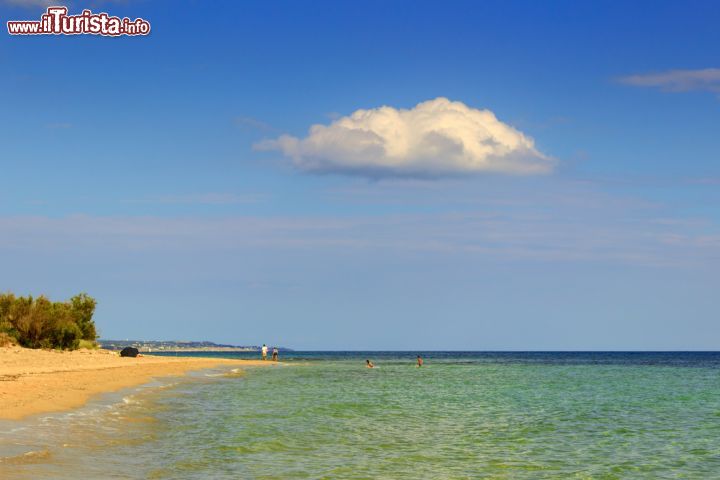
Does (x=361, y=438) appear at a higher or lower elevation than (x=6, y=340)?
lower

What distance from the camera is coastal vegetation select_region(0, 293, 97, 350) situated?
252 feet

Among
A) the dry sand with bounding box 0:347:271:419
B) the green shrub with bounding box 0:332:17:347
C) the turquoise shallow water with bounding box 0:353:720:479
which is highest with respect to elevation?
the green shrub with bounding box 0:332:17:347

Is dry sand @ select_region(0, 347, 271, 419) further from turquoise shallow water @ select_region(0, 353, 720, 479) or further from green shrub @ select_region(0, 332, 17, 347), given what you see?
green shrub @ select_region(0, 332, 17, 347)

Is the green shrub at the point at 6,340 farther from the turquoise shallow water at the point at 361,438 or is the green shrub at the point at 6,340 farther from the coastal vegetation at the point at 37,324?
the turquoise shallow water at the point at 361,438

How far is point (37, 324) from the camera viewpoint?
7706cm

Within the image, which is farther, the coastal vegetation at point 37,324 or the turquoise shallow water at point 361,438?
the coastal vegetation at point 37,324

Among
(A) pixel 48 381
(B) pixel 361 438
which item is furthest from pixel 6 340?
(B) pixel 361 438

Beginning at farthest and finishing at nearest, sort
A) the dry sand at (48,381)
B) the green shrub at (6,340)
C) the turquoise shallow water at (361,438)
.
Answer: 1. the green shrub at (6,340)
2. the dry sand at (48,381)
3. the turquoise shallow water at (361,438)

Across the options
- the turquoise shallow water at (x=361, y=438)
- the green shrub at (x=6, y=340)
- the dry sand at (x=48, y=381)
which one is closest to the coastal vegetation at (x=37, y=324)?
the green shrub at (x=6, y=340)

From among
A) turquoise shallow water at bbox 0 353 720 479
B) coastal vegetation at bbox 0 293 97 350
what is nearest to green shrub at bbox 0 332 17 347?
coastal vegetation at bbox 0 293 97 350

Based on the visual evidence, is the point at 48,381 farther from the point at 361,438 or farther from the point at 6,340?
the point at 6,340

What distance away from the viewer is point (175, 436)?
25938mm

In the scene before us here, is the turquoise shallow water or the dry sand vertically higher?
the dry sand

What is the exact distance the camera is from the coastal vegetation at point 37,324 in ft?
252
